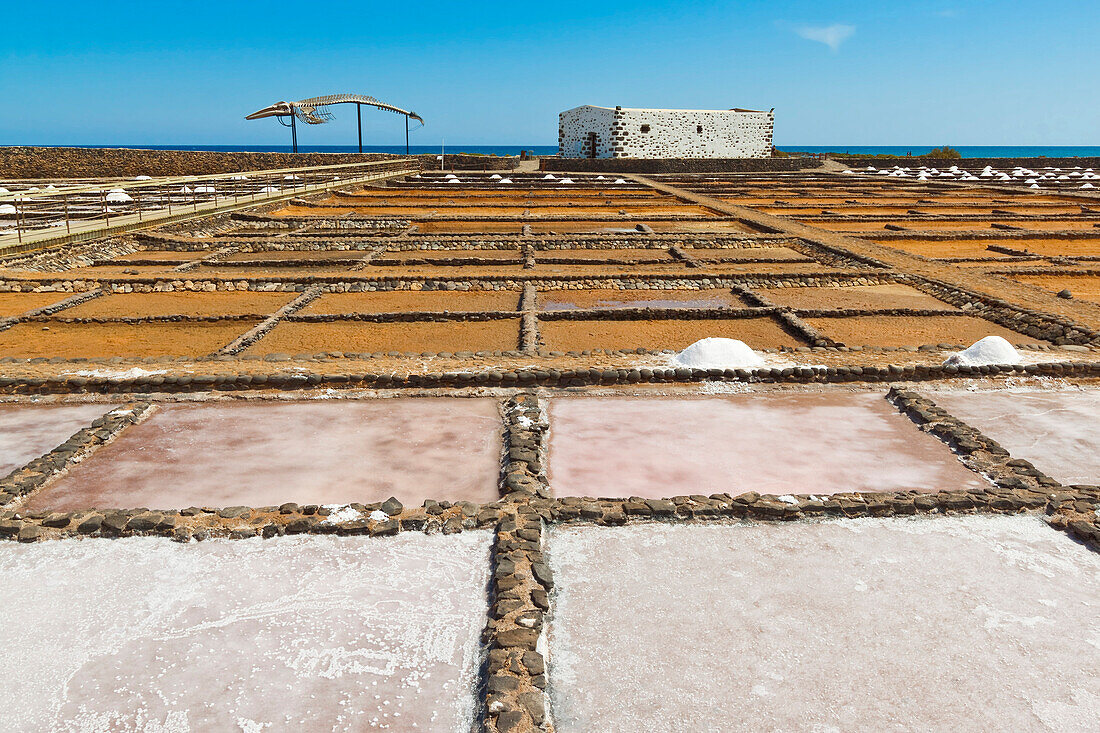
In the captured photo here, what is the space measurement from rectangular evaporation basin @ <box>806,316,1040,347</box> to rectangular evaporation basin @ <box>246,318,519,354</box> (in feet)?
14.1

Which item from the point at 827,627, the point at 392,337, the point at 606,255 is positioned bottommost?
the point at 827,627

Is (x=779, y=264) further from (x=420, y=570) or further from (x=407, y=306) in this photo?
(x=420, y=570)

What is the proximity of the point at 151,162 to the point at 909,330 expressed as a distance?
3689cm

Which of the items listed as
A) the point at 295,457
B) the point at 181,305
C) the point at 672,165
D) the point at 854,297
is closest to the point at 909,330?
the point at 854,297

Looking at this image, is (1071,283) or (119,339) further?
(1071,283)

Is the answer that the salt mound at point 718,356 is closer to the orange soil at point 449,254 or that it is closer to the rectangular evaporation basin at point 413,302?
the rectangular evaporation basin at point 413,302

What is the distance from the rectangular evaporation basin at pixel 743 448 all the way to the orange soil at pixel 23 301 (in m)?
8.90

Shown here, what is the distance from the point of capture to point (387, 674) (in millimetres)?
3090

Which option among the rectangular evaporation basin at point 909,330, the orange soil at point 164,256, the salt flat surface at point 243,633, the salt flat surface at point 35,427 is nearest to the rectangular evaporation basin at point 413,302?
the salt flat surface at point 35,427

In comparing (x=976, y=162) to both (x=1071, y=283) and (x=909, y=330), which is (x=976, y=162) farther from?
(x=909, y=330)

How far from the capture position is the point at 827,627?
339 centimetres

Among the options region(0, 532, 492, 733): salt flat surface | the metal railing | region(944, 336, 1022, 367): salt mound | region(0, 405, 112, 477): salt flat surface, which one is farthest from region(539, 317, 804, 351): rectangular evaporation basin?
the metal railing

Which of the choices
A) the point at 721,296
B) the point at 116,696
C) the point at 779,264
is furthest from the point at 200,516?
the point at 779,264

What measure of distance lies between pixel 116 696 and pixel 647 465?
3.49 metres
